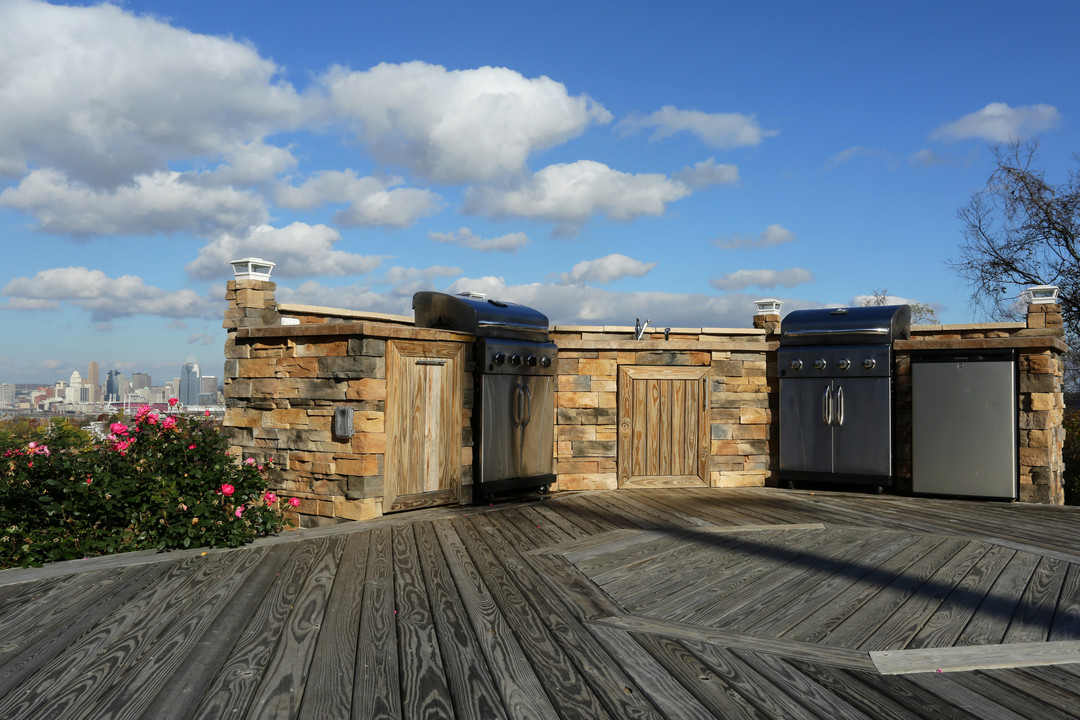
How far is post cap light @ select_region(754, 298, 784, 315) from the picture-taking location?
8250 mm

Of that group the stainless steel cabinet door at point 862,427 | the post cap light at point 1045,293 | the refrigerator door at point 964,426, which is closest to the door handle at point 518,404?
the stainless steel cabinet door at point 862,427

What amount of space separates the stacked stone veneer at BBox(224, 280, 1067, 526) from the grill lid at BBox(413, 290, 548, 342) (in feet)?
0.74

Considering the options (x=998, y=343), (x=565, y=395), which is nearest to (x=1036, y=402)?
(x=998, y=343)

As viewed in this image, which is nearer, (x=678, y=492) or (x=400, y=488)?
(x=400, y=488)

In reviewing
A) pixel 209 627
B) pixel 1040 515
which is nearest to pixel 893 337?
pixel 1040 515

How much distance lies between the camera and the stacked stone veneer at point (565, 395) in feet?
17.8

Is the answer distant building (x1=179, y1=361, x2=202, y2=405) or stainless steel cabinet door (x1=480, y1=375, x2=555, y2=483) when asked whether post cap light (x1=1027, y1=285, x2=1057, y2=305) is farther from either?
distant building (x1=179, y1=361, x2=202, y2=405)

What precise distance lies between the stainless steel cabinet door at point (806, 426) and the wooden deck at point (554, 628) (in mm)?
2441

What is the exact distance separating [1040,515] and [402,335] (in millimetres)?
5238

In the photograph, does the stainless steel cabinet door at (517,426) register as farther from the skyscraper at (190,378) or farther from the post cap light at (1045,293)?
the skyscraper at (190,378)

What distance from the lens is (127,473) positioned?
14.3 feet

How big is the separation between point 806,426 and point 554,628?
5.12 metres

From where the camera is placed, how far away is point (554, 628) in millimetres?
2842

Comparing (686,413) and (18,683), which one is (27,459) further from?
(686,413)
